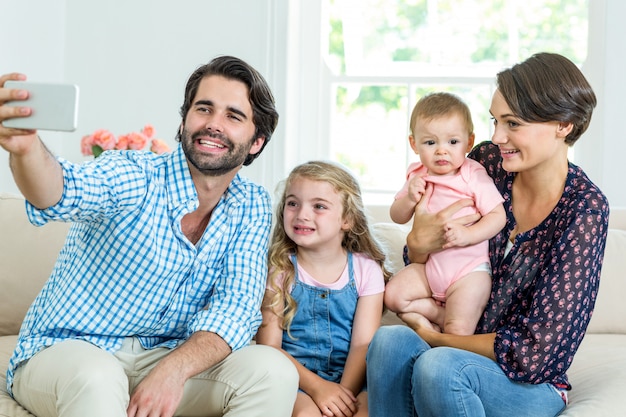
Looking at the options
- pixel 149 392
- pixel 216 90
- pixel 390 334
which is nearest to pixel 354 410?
pixel 390 334

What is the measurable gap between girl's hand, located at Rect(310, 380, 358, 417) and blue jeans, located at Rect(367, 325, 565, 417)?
13 centimetres

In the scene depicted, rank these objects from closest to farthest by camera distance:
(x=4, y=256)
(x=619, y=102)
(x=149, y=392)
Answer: (x=149, y=392) → (x=4, y=256) → (x=619, y=102)

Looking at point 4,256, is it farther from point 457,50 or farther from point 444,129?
point 457,50

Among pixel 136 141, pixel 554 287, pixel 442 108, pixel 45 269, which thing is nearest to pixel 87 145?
pixel 136 141

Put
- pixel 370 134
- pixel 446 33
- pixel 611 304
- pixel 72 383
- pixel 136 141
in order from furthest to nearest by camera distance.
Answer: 1. pixel 370 134
2. pixel 446 33
3. pixel 136 141
4. pixel 611 304
5. pixel 72 383

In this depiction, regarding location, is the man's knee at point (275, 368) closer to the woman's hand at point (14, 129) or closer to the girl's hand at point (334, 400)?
the girl's hand at point (334, 400)

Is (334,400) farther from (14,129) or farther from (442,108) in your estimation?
(14,129)

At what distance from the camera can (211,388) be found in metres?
1.90

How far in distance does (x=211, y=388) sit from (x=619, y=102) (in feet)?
7.65

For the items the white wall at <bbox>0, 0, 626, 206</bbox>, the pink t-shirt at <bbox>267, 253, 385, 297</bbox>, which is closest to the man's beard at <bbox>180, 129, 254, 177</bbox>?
the pink t-shirt at <bbox>267, 253, 385, 297</bbox>

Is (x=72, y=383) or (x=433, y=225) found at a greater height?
(x=433, y=225)

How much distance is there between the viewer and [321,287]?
2.18 meters

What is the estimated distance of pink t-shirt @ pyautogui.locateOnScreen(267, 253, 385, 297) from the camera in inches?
86.0

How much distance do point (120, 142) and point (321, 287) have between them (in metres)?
1.50
